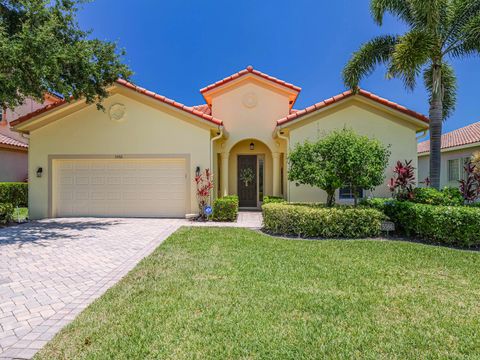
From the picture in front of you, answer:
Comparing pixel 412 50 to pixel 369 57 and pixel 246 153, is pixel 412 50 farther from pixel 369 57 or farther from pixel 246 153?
pixel 246 153

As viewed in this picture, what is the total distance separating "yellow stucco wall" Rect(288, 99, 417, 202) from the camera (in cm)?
1233

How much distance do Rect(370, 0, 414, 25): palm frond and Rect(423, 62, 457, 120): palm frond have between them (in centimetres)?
278

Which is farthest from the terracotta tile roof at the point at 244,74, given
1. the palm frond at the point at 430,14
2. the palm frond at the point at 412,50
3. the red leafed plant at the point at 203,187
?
the palm frond at the point at 430,14

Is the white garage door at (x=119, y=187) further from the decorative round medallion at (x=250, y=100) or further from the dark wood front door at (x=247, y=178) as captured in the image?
the decorative round medallion at (x=250, y=100)

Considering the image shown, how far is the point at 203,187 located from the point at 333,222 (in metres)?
5.97

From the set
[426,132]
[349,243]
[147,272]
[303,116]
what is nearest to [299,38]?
[303,116]

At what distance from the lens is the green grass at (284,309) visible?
3170 mm

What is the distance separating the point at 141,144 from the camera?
1275cm

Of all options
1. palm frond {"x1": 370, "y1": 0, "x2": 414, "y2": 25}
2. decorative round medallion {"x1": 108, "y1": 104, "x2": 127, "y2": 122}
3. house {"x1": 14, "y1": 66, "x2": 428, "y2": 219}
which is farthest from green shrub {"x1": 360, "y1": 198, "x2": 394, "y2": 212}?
decorative round medallion {"x1": 108, "y1": 104, "x2": 127, "y2": 122}

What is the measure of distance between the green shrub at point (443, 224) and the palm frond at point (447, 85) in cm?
801

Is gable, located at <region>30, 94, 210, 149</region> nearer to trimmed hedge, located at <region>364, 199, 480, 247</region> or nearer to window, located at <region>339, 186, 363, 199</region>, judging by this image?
window, located at <region>339, 186, 363, 199</region>

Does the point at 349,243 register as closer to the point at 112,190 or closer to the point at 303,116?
the point at 303,116

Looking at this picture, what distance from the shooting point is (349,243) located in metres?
8.25

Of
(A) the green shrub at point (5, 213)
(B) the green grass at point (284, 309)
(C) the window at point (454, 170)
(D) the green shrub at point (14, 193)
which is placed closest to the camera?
(B) the green grass at point (284, 309)
